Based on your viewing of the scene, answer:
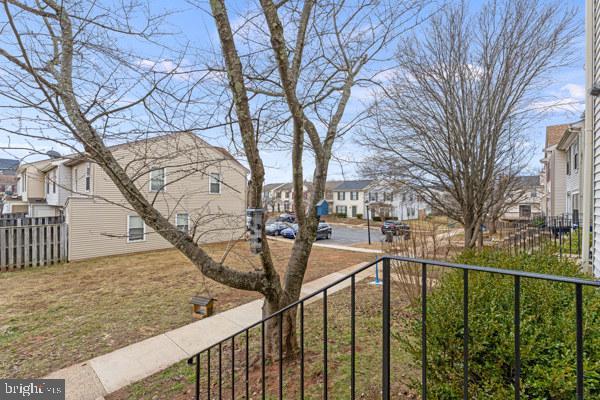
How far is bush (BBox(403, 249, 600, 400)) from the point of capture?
1451mm

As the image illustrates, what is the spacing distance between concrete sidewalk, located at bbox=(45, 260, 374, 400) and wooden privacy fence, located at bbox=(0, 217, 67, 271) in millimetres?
8037

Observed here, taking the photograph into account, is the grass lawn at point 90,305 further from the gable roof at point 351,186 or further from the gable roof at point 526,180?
the gable roof at point 351,186

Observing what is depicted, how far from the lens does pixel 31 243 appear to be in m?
9.52

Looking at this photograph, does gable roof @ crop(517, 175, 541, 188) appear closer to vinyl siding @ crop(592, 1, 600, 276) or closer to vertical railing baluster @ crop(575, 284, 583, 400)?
vinyl siding @ crop(592, 1, 600, 276)

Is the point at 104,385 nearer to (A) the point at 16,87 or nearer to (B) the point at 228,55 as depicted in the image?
(A) the point at 16,87

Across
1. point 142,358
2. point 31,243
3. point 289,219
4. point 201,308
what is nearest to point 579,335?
point 142,358

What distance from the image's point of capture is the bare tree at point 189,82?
Result: 2.54 metres

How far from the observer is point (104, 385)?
3.33m

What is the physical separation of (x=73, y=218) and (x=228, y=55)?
11.2 m

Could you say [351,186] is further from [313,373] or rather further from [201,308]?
[313,373]

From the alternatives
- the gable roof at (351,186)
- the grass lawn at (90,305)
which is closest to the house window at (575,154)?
the grass lawn at (90,305)

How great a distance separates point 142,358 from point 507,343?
13.5 feet

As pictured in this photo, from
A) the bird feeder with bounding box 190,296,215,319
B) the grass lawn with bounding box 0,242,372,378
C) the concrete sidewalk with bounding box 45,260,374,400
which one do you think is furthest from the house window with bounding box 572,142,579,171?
the bird feeder with bounding box 190,296,215,319

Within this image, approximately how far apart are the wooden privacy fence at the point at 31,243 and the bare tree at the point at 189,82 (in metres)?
9.24
